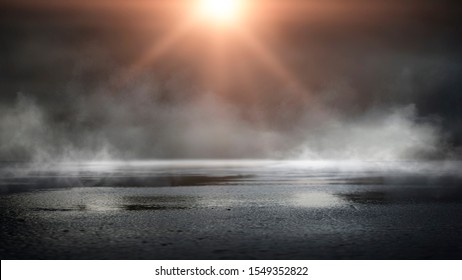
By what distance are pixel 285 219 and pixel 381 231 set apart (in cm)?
381

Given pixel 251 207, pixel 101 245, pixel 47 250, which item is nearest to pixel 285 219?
pixel 251 207

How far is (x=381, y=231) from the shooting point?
50.3ft

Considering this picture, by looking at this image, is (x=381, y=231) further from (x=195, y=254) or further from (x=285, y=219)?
(x=195, y=254)

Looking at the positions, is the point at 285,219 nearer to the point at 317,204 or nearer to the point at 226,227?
the point at 226,227

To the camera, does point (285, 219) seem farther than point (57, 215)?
No

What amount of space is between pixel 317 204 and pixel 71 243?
523 inches

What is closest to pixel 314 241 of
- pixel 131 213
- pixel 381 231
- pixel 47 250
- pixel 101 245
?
pixel 381 231

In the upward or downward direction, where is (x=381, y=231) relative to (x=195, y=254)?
upward

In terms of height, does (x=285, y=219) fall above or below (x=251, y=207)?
below

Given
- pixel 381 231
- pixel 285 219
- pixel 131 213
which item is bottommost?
pixel 381 231

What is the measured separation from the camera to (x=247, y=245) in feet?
42.2
